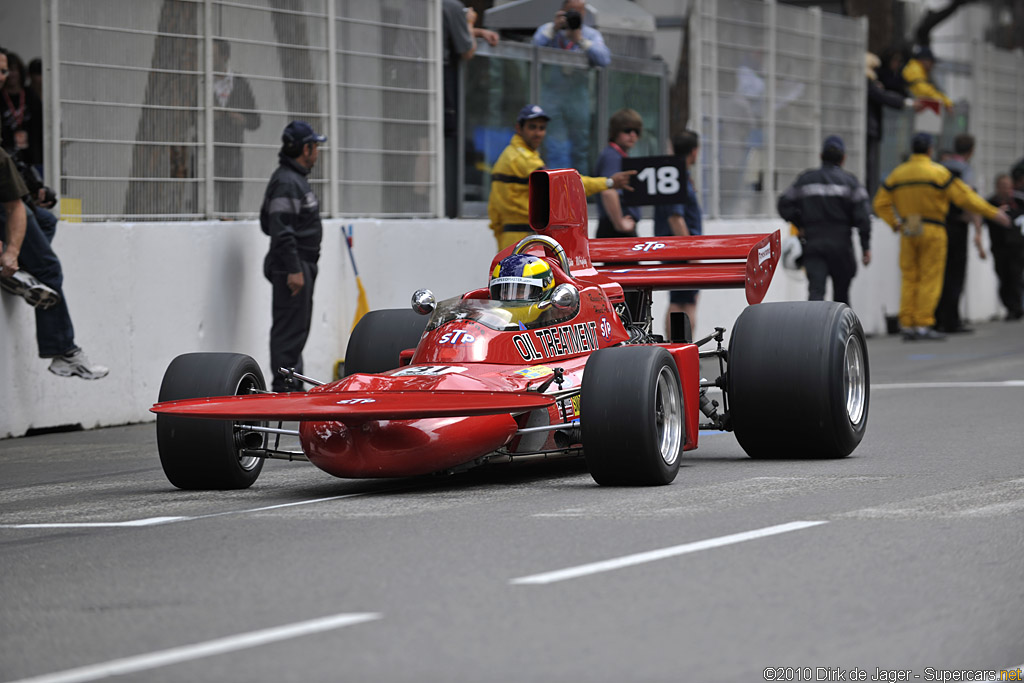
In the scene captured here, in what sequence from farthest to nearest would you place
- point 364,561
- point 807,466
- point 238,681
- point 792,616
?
point 807,466 → point 364,561 → point 792,616 → point 238,681

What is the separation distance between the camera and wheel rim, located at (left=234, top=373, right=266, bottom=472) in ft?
29.1

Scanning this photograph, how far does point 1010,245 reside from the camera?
24.4m

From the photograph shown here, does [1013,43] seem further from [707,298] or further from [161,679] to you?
[161,679]

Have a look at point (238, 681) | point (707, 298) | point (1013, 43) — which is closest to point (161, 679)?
point (238, 681)

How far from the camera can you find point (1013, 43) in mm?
41781

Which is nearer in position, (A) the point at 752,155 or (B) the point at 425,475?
(B) the point at 425,475

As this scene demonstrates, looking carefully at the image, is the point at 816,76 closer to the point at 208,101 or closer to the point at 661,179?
the point at 661,179

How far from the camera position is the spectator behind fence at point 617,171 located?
15305 mm

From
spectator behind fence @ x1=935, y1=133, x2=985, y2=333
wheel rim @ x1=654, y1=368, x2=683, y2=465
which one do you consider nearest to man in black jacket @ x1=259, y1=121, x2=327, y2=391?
wheel rim @ x1=654, y1=368, x2=683, y2=465

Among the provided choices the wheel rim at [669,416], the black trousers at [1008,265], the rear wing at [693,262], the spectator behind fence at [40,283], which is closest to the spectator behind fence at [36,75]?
the spectator behind fence at [40,283]

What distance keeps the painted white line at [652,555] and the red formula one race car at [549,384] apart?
128 centimetres

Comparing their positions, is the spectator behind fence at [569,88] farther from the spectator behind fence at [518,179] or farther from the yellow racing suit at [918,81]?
the yellow racing suit at [918,81]

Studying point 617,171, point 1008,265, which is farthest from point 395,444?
point 1008,265

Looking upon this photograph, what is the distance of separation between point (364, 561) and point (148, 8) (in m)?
7.95
